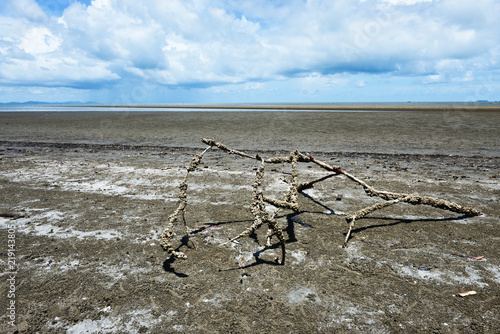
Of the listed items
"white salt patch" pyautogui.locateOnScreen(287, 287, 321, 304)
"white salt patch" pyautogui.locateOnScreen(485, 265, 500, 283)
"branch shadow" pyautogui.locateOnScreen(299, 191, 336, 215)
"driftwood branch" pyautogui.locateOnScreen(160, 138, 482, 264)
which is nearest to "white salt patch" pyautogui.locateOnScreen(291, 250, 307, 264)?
"driftwood branch" pyautogui.locateOnScreen(160, 138, 482, 264)

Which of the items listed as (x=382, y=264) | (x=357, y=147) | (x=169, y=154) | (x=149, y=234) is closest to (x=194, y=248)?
(x=149, y=234)

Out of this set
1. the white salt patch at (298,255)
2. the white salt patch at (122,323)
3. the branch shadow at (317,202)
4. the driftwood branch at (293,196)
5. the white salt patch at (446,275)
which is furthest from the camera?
the branch shadow at (317,202)

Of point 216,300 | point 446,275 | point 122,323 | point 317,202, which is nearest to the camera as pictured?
point 122,323

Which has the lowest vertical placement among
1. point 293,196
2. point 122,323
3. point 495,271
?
point 122,323

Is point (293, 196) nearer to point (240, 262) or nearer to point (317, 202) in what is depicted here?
point (240, 262)

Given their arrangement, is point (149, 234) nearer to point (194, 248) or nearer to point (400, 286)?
point (194, 248)

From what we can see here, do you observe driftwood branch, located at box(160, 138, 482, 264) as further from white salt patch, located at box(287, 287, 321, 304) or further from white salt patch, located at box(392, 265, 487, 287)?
white salt patch, located at box(392, 265, 487, 287)

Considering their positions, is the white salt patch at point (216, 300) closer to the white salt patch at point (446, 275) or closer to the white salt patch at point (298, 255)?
the white salt patch at point (298, 255)

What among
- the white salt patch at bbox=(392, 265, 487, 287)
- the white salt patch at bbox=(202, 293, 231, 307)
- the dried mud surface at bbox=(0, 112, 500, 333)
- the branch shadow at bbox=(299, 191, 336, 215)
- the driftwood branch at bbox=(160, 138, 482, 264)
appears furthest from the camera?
the branch shadow at bbox=(299, 191, 336, 215)

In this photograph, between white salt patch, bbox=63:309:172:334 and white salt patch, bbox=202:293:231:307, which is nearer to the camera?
white salt patch, bbox=63:309:172:334

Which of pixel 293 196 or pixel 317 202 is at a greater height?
pixel 293 196

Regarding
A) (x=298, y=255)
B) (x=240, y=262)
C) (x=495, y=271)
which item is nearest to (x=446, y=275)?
(x=495, y=271)

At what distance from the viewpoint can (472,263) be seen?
13.6ft

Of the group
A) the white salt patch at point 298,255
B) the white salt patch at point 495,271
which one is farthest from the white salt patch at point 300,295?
the white salt patch at point 495,271
